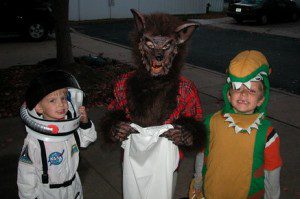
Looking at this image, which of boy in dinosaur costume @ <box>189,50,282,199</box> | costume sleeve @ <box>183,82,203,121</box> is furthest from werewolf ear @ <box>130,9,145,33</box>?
boy in dinosaur costume @ <box>189,50,282,199</box>

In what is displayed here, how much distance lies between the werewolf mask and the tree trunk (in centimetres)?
599

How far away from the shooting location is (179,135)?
96.2 inches

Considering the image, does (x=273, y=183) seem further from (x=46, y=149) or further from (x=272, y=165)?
(x=46, y=149)

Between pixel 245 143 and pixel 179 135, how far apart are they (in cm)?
47

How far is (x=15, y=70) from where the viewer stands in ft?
28.6

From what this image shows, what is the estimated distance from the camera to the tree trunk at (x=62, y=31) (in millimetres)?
8016

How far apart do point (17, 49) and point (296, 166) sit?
33.2 ft

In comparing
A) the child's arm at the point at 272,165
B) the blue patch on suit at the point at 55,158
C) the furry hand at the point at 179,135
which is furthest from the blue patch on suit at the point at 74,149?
the child's arm at the point at 272,165

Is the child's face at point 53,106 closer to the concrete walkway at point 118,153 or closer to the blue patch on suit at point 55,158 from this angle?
the blue patch on suit at point 55,158

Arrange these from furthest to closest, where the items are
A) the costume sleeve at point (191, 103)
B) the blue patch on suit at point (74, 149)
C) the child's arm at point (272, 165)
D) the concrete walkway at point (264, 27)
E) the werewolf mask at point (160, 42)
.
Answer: the concrete walkway at point (264, 27)
the blue patch on suit at point (74, 149)
the costume sleeve at point (191, 103)
the werewolf mask at point (160, 42)
the child's arm at point (272, 165)

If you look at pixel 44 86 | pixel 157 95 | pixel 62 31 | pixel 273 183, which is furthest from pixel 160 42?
pixel 62 31

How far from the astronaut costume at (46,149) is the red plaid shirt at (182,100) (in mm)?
339

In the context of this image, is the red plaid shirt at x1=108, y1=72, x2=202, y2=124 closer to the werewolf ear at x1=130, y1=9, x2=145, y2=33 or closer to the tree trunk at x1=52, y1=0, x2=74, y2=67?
the werewolf ear at x1=130, y1=9, x2=145, y2=33

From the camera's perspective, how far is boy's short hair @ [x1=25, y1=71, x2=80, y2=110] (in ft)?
8.00
